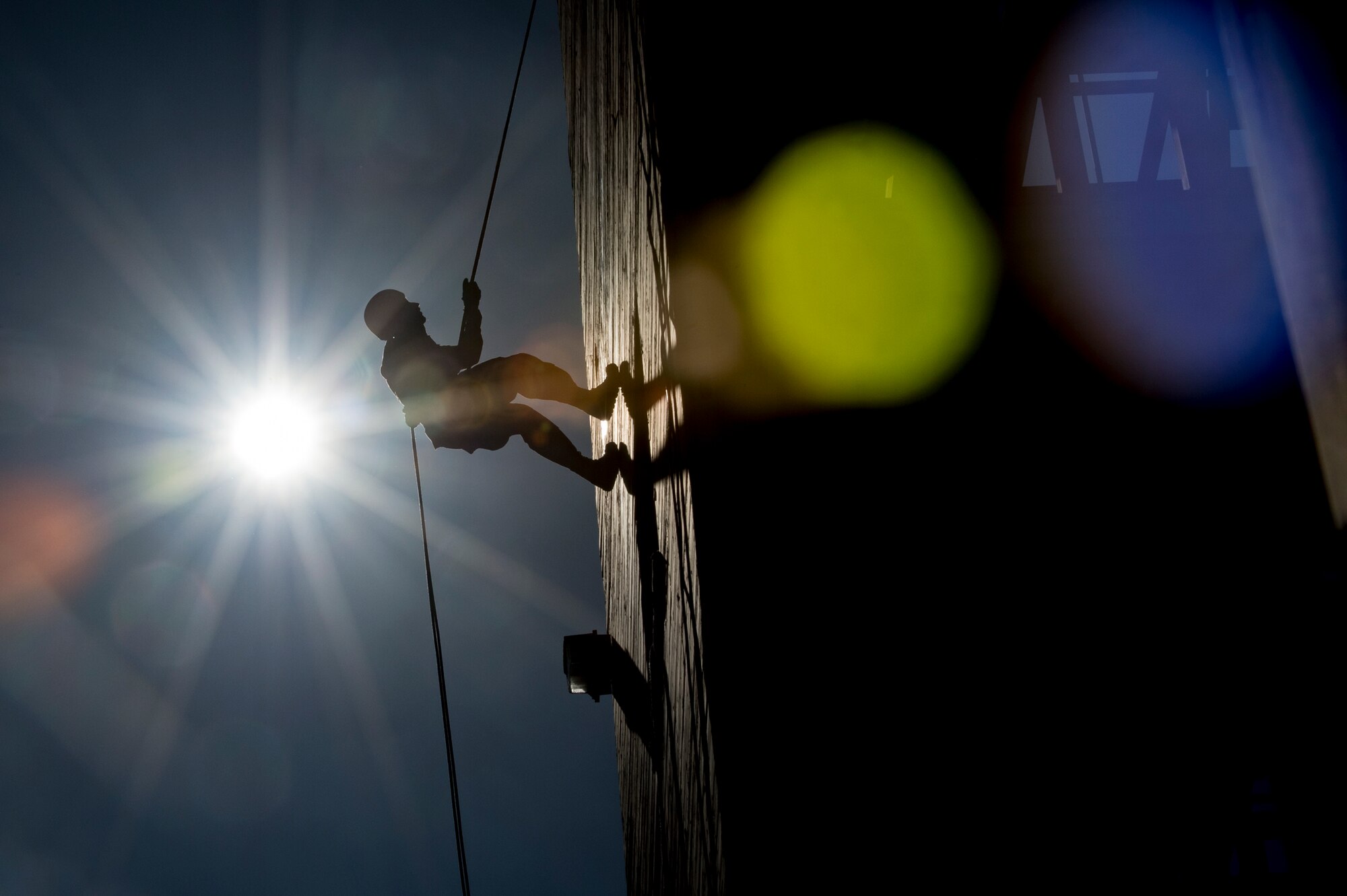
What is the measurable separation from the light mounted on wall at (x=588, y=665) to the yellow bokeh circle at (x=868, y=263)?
15.3ft

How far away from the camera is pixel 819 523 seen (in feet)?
9.46

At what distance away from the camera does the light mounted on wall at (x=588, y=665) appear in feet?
22.3

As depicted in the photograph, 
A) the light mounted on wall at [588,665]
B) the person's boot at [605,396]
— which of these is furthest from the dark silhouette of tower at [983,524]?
the light mounted on wall at [588,665]

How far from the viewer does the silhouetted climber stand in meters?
4.06

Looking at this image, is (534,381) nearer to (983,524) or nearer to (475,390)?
(475,390)

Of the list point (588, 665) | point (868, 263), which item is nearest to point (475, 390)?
point (868, 263)

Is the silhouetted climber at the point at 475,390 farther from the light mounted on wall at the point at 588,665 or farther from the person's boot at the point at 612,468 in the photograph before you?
the light mounted on wall at the point at 588,665

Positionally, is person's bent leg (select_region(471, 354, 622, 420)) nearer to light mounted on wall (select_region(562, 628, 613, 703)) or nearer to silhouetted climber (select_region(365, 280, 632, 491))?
silhouetted climber (select_region(365, 280, 632, 491))

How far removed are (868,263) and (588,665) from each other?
4.93 m

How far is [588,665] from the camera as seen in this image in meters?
6.91

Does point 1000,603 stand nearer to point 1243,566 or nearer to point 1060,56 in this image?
point 1243,566

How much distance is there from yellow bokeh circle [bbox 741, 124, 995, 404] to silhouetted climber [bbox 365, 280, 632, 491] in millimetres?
1419

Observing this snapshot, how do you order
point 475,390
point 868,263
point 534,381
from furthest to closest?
point 475,390 < point 534,381 < point 868,263

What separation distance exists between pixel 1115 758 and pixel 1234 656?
29.6 inches
